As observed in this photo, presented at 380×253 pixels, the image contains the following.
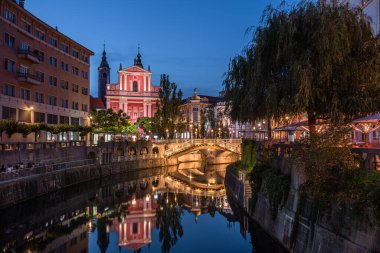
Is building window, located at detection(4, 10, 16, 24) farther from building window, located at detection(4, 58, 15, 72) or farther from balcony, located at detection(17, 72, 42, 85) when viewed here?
balcony, located at detection(17, 72, 42, 85)

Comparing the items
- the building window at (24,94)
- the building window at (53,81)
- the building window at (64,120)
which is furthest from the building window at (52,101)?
the building window at (24,94)

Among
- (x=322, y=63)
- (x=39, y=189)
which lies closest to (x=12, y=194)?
(x=39, y=189)

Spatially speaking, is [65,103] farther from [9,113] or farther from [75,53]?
[9,113]

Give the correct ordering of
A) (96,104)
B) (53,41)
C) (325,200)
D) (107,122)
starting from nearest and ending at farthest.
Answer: (325,200)
(53,41)
(107,122)
(96,104)

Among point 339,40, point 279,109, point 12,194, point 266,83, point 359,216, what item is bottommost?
point 12,194

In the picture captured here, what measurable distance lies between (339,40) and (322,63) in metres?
1.69

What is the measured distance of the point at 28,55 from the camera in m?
52.4

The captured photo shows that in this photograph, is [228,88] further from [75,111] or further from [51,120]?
[75,111]

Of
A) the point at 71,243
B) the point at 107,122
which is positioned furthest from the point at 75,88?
the point at 71,243

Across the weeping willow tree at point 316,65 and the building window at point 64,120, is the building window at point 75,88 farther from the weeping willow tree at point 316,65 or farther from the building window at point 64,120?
the weeping willow tree at point 316,65

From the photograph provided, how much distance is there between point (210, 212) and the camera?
123 feet

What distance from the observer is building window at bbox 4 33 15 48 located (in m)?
48.9

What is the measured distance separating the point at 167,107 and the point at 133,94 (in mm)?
28735

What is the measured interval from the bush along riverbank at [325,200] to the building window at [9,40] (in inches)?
1598
